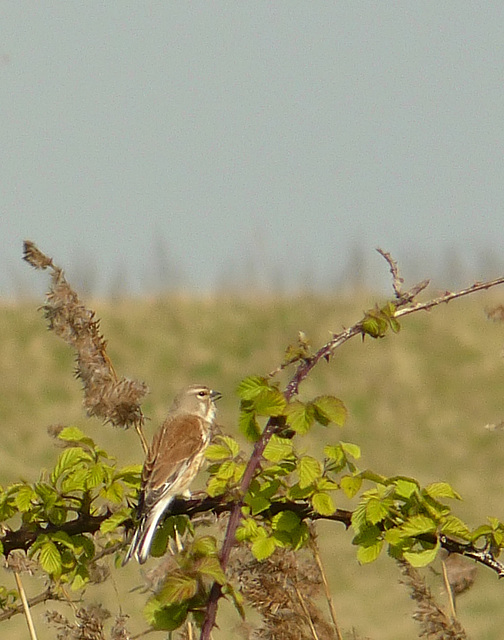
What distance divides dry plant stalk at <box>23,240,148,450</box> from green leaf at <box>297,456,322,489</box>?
536mm

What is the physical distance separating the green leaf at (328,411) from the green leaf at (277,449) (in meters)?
0.17

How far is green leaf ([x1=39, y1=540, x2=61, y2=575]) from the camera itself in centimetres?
232

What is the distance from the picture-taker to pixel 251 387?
6.36 ft

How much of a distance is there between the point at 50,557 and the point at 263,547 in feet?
1.55

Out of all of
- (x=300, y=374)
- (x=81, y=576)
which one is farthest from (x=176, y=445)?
(x=300, y=374)

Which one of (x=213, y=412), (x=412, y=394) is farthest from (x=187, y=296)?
(x=213, y=412)

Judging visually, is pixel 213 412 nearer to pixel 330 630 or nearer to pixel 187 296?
pixel 330 630

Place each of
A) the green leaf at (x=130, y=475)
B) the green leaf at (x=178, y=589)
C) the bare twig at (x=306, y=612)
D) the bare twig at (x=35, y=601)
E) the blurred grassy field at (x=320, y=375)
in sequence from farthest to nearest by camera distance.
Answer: the blurred grassy field at (x=320, y=375) < the bare twig at (x=35, y=601) < the bare twig at (x=306, y=612) < the green leaf at (x=130, y=475) < the green leaf at (x=178, y=589)

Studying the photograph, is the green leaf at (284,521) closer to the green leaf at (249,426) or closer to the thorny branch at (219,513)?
the thorny branch at (219,513)

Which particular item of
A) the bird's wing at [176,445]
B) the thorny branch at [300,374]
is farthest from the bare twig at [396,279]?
the bird's wing at [176,445]

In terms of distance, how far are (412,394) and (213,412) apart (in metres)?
12.8

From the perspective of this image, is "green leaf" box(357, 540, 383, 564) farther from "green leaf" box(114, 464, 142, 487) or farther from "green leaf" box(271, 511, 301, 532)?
"green leaf" box(114, 464, 142, 487)

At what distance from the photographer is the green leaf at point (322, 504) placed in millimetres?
2119

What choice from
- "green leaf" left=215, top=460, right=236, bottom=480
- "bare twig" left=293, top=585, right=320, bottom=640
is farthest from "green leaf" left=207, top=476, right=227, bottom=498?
"bare twig" left=293, top=585, right=320, bottom=640
